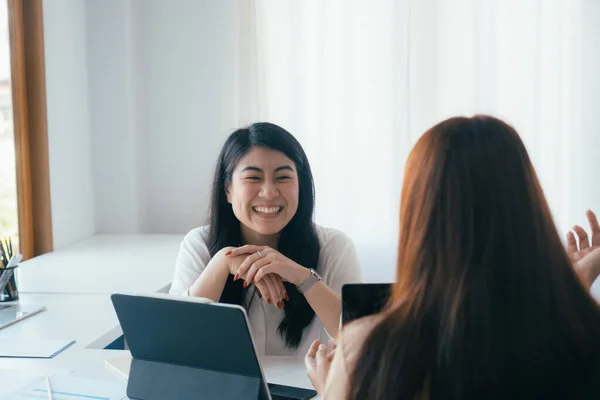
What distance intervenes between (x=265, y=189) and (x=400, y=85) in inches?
58.9

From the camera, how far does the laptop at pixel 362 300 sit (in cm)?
114

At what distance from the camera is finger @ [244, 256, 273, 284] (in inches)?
72.6

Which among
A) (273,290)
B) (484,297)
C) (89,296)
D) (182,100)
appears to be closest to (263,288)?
(273,290)

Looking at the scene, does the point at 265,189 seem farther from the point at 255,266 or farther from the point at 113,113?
the point at 113,113

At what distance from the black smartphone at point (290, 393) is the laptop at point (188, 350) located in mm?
182

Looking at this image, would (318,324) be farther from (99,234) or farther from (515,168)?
(99,234)

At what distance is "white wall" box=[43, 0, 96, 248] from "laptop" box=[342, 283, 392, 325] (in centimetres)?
222

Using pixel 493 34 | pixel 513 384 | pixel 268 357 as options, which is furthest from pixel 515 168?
pixel 493 34

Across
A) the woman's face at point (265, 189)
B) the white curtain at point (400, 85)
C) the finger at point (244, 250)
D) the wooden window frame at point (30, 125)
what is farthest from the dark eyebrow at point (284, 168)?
the wooden window frame at point (30, 125)

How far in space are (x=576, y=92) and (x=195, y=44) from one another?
1.77 m

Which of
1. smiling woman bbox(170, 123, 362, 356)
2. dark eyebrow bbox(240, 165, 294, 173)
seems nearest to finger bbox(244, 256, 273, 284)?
smiling woman bbox(170, 123, 362, 356)

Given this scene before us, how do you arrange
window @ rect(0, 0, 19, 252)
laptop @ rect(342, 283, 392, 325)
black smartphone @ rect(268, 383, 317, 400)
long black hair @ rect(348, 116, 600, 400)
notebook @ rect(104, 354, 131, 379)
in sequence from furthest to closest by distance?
window @ rect(0, 0, 19, 252), notebook @ rect(104, 354, 131, 379), black smartphone @ rect(268, 383, 317, 400), laptop @ rect(342, 283, 392, 325), long black hair @ rect(348, 116, 600, 400)

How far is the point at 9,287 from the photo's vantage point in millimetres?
2178

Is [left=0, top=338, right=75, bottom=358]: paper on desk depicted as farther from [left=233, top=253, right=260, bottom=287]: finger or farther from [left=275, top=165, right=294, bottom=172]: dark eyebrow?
[left=275, top=165, right=294, bottom=172]: dark eyebrow
